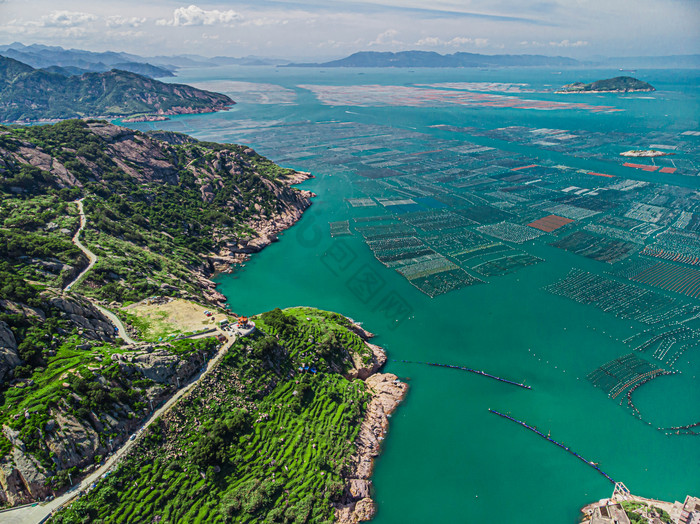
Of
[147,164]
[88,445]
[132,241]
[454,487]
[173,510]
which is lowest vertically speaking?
[454,487]

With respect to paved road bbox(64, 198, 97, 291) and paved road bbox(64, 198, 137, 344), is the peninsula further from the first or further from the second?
paved road bbox(64, 198, 97, 291)

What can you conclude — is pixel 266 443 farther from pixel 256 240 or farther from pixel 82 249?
pixel 256 240

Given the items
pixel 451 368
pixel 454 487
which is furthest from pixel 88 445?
pixel 451 368

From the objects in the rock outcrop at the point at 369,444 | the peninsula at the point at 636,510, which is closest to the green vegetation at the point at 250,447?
the rock outcrop at the point at 369,444

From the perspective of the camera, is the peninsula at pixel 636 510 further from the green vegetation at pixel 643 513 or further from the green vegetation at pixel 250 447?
the green vegetation at pixel 250 447

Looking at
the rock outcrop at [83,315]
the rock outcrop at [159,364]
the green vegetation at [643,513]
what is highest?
the rock outcrop at [83,315]

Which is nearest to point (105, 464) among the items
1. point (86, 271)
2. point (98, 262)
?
point (86, 271)

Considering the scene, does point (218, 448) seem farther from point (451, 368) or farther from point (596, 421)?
point (596, 421)
